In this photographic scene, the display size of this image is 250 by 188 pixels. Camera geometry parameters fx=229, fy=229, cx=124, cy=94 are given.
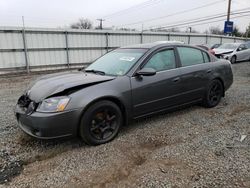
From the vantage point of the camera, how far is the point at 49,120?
305cm

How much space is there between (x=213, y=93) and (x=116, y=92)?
2.76 m

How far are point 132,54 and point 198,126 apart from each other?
1791 millimetres

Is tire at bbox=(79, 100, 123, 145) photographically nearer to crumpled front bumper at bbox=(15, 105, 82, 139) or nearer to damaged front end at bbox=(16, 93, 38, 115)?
crumpled front bumper at bbox=(15, 105, 82, 139)

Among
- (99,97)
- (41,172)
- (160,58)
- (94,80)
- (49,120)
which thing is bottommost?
(41,172)

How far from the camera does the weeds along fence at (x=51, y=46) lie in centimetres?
1143

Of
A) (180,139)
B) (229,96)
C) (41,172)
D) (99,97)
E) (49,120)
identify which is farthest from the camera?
(229,96)

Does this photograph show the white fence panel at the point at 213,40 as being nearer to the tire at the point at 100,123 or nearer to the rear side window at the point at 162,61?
the rear side window at the point at 162,61

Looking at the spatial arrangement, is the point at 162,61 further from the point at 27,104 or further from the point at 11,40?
the point at 11,40

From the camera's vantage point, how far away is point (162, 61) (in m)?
4.27

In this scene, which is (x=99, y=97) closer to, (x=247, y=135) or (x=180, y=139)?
(x=180, y=139)

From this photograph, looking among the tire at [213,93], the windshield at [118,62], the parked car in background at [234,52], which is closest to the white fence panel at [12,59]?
the windshield at [118,62]

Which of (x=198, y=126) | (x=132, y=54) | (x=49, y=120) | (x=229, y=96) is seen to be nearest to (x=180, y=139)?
(x=198, y=126)

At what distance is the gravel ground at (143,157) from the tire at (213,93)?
27.0 inches

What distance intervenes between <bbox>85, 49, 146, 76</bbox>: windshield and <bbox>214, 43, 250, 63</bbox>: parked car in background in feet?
37.2
